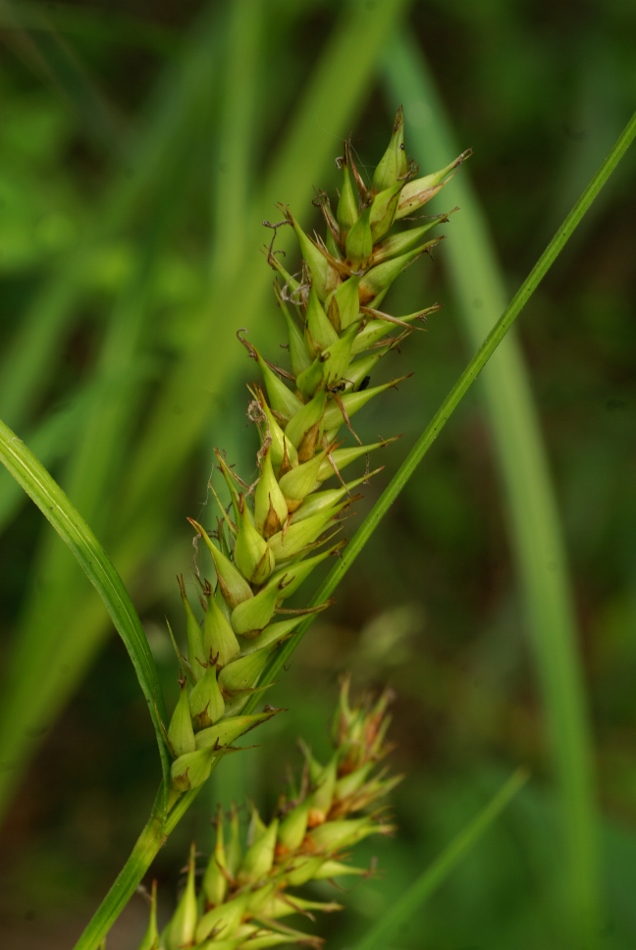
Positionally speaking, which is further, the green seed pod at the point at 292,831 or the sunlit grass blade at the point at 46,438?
the sunlit grass blade at the point at 46,438

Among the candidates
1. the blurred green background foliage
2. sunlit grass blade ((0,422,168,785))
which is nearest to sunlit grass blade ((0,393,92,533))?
the blurred green background foliage

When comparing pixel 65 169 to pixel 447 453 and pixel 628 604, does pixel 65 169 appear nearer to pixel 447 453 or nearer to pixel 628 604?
pixel 447 453

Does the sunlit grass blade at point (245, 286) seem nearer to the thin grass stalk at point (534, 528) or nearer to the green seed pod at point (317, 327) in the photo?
the thin grass stalk at point (534, 528)

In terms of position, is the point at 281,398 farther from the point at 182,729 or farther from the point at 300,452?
the point at 182,729

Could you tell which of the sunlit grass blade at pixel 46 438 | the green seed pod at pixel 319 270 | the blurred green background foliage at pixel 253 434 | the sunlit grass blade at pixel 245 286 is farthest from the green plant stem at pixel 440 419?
the sunlit grass blade at pixel 245 286

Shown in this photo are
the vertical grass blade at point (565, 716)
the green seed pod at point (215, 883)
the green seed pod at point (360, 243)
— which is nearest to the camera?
the green seed pod at point (360, 243)

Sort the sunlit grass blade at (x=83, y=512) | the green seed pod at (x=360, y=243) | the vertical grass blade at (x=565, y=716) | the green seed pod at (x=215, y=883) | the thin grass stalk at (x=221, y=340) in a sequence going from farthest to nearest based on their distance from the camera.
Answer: the thin grass stalk at (x=221, y=340) → the sunlit grass blade at (x=83, y=512) → the vertical grass blade at (x=565, y=716) → the green seed pod at (x=215, y=883) → the green seed pod at (x=360, y=243)

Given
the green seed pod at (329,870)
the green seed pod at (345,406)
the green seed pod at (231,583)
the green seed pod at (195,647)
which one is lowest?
the green seed pod at (329,870)
